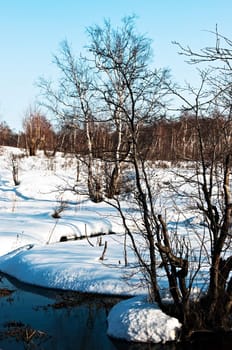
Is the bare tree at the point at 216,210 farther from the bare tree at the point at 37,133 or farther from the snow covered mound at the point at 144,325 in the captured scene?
the bare tree at the point at 37,133

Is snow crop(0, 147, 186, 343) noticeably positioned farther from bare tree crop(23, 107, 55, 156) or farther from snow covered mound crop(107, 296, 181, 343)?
bare tree crop(23, 107, 55, 156)

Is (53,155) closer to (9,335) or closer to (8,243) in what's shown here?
(8,243)

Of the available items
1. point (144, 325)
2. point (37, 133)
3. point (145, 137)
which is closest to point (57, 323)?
point (144, 325)

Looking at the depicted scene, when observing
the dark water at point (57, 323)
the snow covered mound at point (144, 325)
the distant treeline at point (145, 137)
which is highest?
the distant treeline at point (145, 137)

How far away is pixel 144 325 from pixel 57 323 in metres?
1.51

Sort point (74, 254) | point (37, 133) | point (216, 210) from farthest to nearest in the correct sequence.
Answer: point (37, 133), point (74, 254), point (216, 210)

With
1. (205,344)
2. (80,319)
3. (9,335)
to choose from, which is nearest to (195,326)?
(205,344)

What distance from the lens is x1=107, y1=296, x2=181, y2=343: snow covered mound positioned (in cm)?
659

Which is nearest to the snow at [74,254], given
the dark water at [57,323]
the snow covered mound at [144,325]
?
the snow covered mound at [144,325]

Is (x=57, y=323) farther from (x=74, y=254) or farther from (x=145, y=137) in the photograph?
(x=145, y=137)

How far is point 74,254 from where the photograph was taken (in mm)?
10570

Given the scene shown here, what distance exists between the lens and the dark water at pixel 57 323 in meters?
6.55

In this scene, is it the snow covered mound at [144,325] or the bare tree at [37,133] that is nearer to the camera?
the snow covered mound at [144,325]

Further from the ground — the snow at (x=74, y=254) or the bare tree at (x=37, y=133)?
the bare tree at (x=37, y=133)
